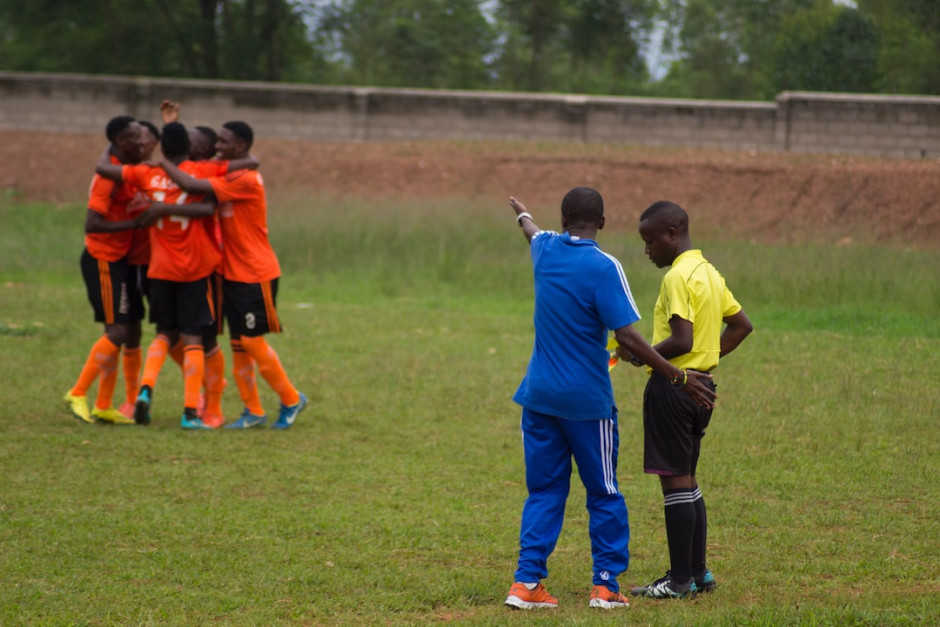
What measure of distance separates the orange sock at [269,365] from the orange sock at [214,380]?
372mm

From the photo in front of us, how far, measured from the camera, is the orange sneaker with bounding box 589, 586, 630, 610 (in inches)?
183

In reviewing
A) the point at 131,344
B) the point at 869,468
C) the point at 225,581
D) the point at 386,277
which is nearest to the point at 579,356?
the point at 225,581

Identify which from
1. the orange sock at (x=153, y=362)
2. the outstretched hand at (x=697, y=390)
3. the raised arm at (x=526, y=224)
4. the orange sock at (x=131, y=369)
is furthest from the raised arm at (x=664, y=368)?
the orange sock at (x=131, y=369)

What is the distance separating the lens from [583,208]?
472cm

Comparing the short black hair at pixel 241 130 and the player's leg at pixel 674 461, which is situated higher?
the short black hair at pixel 241 130

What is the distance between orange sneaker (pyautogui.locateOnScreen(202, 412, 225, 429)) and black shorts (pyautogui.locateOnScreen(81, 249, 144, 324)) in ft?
3.21

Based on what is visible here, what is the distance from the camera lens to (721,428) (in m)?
8.26

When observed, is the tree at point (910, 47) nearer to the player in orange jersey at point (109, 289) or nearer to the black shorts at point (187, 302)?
the black shorts at point (187, 302)

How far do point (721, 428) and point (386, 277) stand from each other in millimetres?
8600

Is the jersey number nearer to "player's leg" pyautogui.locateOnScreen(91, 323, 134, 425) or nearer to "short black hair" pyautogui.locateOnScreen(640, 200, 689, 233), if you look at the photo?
"player's leg" pyautogui.locateOnScreen(91, 323, 134, 425)

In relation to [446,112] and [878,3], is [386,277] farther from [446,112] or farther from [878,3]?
[878,3]

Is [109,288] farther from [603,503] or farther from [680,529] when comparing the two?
[680,529]

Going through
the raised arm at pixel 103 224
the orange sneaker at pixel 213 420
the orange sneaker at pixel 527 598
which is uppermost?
the raised arm at pixel 103 224

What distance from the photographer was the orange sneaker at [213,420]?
27.9 feet
